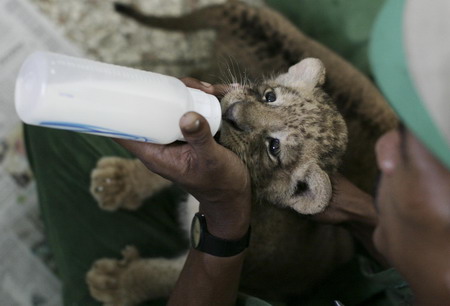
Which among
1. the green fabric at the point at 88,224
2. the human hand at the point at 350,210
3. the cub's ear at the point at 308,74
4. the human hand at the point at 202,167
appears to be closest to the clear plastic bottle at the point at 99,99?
the human hand at the point at 202,167

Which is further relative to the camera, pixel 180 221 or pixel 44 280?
pixel 44 280

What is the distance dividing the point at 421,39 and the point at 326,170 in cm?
83

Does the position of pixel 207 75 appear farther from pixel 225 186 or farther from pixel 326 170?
pixel 225 186

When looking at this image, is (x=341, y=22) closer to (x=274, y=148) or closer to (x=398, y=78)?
(x=274, y=148)

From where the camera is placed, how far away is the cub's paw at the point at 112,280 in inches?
71.7

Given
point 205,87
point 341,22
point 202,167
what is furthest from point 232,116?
point 341,22

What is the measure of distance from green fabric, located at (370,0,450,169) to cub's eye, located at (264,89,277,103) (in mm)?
673

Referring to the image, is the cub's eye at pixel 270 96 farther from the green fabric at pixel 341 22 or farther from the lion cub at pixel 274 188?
the green fabric at pixel 341 22

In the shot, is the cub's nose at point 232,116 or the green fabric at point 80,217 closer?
the cub's nose at point 232,116

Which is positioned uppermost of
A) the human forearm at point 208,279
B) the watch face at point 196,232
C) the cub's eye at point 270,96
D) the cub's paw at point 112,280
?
the cub's eye at point 270,96

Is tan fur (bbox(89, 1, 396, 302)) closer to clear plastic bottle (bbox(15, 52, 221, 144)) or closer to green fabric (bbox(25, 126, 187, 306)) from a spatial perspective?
green fabric (bbox(25, 126, 187, 306))

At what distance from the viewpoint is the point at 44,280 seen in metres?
2.31

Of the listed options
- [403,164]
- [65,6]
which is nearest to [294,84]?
[403,164]

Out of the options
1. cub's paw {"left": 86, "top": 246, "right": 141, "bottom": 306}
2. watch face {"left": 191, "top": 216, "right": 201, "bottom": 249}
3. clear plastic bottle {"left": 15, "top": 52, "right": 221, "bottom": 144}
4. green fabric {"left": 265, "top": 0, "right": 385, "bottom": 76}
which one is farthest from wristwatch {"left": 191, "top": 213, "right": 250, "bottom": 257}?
A: green fabric {"left": 265, "top": 0, "right": 385, "bottom": 76}
